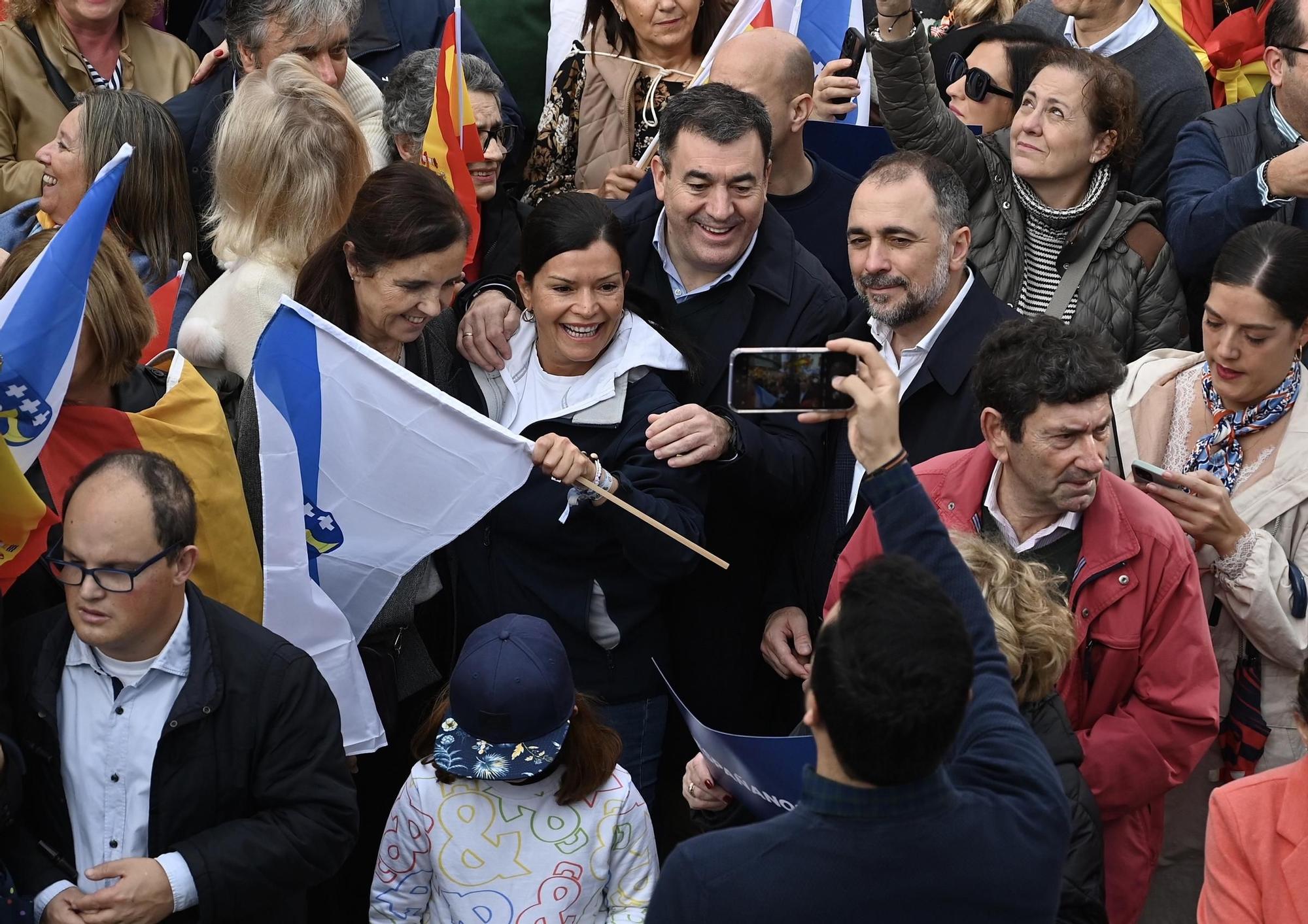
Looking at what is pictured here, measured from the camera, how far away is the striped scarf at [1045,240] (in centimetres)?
519

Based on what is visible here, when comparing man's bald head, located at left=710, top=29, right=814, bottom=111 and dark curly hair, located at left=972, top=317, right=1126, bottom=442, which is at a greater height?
man's bald head, located at left=710, top=29, right=814, bottom=111

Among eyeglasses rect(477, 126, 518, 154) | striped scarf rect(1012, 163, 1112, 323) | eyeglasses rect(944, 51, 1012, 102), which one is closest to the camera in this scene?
striped scarf rect(1012, 163, 1112, 323)

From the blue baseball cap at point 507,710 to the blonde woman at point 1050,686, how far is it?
1.01 metres

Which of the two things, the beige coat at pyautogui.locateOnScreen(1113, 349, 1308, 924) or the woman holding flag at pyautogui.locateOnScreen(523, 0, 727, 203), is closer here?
the beige coat at pyautogui.locateOnScreen(1113, 349, 1308, 924)

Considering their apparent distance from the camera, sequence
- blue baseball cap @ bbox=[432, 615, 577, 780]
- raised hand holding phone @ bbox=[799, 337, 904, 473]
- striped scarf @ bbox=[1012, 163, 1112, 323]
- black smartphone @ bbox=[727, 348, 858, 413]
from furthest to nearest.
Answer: striped scarf @ bbox=[1012, 163, 1112, 323] → black smartphone @ bbox=[727, 348, 858, 413] → blue baseball cap @ bbox=[432, 615, 577, 780] → raised hand holding phone @ bbox=[799, 337, 904, 473]

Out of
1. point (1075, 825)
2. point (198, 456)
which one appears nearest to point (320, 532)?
point (198, 456)

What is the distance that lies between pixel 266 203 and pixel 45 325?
3.47 ft

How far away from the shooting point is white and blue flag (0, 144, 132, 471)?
150 inches

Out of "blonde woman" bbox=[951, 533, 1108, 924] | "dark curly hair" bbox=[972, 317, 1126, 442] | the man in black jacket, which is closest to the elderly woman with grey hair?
the man in black jacket

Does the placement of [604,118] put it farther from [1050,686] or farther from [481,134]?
[1050,686]

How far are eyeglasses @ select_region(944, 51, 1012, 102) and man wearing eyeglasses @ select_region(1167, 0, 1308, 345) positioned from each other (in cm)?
78

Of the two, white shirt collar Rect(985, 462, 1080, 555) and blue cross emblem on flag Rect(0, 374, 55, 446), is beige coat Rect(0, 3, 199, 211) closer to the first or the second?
blue cross emblem on flag Rect(0, 374, 55, 446)

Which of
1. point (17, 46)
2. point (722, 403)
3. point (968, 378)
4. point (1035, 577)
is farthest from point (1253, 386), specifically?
point (17, 46)

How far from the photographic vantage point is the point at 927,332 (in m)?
4.69
